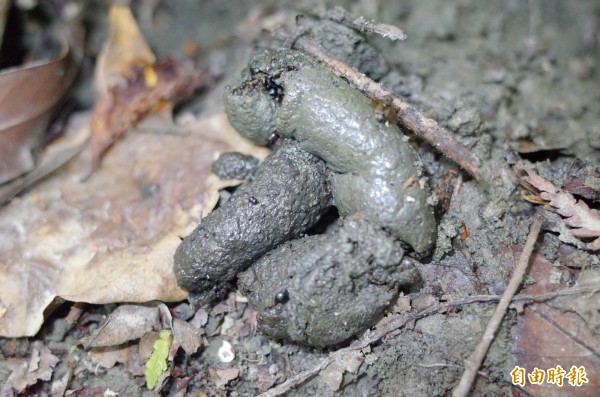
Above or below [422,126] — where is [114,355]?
below

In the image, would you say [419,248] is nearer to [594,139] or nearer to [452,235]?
[452,235]

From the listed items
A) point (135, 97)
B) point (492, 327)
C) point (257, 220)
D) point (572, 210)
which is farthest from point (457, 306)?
point (135, 97)

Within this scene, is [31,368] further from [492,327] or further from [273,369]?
[492,327]

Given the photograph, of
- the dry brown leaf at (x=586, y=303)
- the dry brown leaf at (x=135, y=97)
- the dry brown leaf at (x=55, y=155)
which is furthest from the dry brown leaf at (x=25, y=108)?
the dry brown leaf at (x=586, y=303)

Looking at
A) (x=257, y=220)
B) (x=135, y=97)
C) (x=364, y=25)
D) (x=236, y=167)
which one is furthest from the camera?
(x=135, y=97)

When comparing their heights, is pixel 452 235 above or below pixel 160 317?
above

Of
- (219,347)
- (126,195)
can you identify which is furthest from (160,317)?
(126,195)
